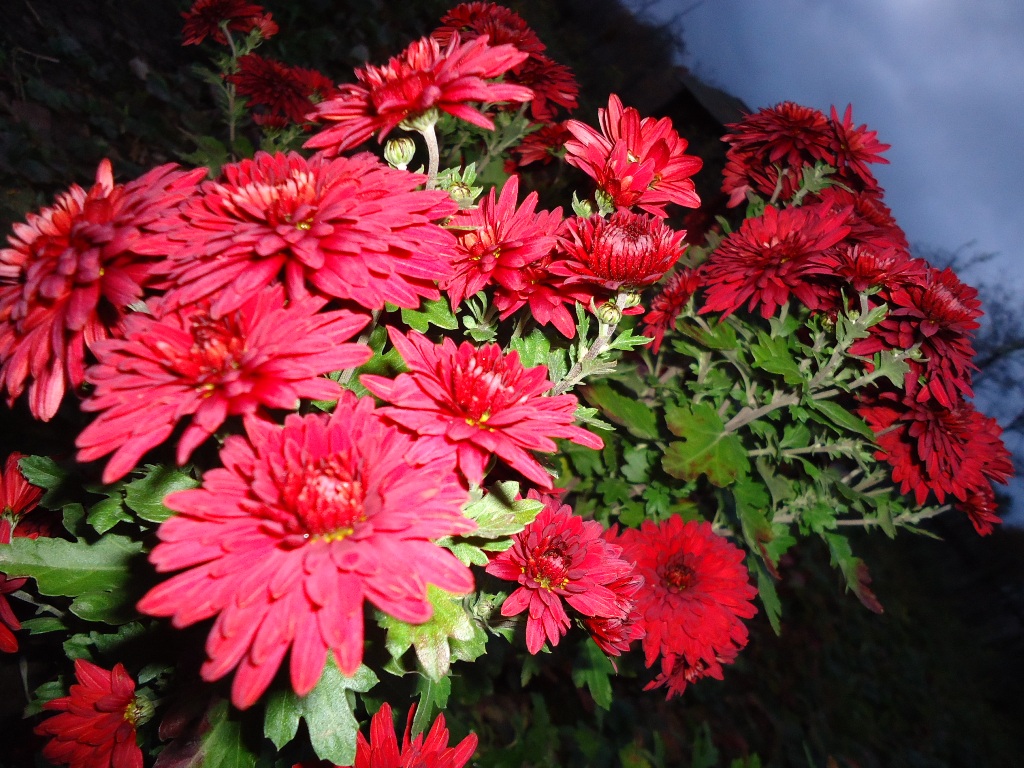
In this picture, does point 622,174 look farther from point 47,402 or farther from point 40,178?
point 40,178

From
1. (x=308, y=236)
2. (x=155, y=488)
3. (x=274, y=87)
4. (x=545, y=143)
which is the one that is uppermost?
(x=545, y=143)

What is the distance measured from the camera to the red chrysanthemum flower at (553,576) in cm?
68

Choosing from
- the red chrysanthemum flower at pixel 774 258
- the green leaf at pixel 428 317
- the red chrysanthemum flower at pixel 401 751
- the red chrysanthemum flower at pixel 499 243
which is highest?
the red chrysanthemum flower at pixel 774 258

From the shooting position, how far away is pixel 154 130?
2.57 meters

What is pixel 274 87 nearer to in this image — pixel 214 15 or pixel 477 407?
pixel 214 15

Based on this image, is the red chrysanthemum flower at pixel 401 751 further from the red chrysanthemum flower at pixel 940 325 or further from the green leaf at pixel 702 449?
the red chrysanthemum flower at pixel 940 325

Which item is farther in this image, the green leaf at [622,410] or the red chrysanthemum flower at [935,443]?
the green leaf at [622,410]

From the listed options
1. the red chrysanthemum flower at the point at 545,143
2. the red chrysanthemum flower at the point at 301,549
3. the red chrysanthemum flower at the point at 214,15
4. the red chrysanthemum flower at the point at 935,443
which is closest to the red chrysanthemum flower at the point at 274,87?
the red chrysanthemum flower at the point at 214,15

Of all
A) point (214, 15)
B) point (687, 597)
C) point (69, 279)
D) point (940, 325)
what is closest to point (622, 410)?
point (687, 597)

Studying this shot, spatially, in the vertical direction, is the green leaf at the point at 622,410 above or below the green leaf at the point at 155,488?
above

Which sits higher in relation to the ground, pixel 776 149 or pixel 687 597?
pixel 776 149

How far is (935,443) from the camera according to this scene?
1160 mm

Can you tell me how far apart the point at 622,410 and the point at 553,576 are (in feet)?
2.29

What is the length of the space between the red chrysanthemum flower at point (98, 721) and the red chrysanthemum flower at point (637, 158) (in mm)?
876
